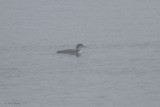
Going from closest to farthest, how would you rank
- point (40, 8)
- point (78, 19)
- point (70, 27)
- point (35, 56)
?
point (35, 56) → point (70, 27) → point (78, 19) → point (40, 8)

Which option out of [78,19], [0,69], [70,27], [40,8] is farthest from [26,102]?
[40,8]

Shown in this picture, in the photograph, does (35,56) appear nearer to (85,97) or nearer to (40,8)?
(85,97)

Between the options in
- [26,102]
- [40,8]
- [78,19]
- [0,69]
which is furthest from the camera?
[40,8]

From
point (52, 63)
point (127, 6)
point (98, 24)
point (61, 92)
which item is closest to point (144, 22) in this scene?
point (98, 24)

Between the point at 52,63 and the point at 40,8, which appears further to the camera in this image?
the point at 40,8

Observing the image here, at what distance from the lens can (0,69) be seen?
75.5 ft

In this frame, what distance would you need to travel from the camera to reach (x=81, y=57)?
83.2 ft

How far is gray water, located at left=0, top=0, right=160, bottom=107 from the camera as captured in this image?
19484mm

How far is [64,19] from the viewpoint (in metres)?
35.1

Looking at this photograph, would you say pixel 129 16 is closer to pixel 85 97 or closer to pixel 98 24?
pixel 98 24

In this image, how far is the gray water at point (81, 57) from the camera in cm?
1948

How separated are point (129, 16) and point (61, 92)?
15796 millimetres

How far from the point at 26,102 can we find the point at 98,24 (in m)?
14.6

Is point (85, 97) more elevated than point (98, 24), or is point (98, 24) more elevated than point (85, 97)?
point (98, 24)
